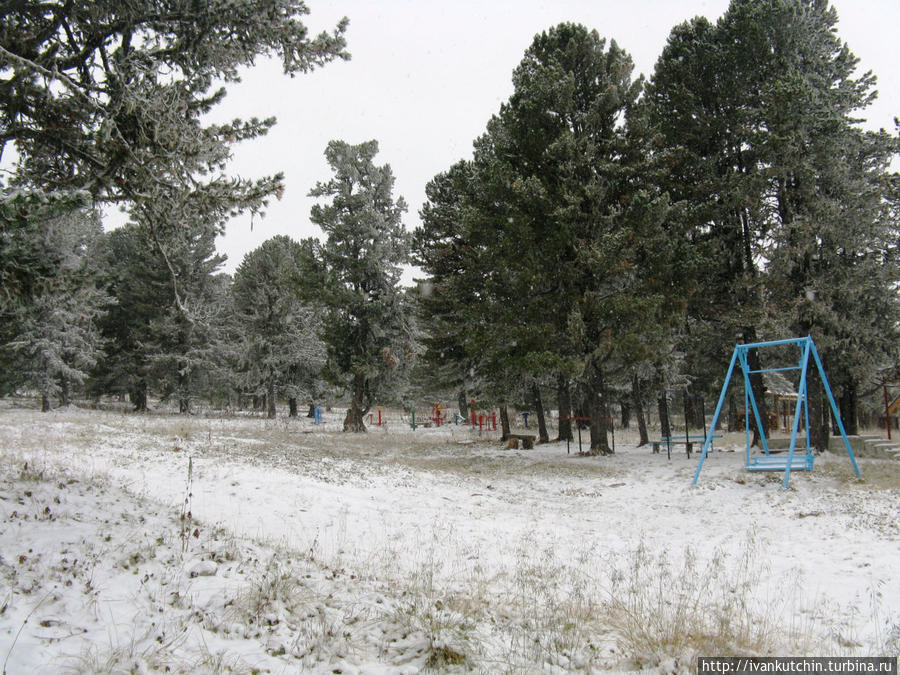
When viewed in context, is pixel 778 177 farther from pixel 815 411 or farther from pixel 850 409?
pixel 850 409

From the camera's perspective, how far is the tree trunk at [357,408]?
1104 inches

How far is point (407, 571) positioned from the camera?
6445 millimetres

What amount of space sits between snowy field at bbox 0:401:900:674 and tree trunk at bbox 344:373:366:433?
1562 centimetres

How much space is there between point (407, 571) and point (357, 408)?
899 inches

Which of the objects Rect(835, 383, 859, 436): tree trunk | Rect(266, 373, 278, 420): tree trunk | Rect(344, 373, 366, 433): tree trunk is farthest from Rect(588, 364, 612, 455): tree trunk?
Rect(266, 373, 278, 420): tree trunk

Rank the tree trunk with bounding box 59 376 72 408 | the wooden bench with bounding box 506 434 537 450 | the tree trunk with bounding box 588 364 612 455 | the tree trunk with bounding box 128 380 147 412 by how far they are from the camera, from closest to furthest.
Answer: the tree trunk with bounding box 588 364 612 455
the wooden bench with bounding box 506 434 537 450
the tree trunk with bounding box 59 376 72 408
the tree trunk with bounding box 128 380 147 412

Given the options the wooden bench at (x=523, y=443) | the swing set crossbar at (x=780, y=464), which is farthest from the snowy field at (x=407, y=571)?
the wooden bench at (x=523, y=443)

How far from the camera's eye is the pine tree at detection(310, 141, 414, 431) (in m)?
27.2

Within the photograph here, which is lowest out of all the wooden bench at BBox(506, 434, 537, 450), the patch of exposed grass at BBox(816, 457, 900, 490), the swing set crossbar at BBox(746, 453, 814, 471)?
the wooden bench at BBox(506, 434, 537, 450)

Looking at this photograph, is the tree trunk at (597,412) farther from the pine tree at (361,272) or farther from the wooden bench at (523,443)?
the pine tree at (361,272)

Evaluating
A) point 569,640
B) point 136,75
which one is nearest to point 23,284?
point 136,75

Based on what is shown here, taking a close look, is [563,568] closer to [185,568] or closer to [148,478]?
[185,568]

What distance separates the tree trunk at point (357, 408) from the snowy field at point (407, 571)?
1562 centimetres

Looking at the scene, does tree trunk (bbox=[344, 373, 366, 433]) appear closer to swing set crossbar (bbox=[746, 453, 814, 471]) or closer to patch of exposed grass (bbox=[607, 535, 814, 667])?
swing set crossbar (bbox=[746, 453, 814, 471])
